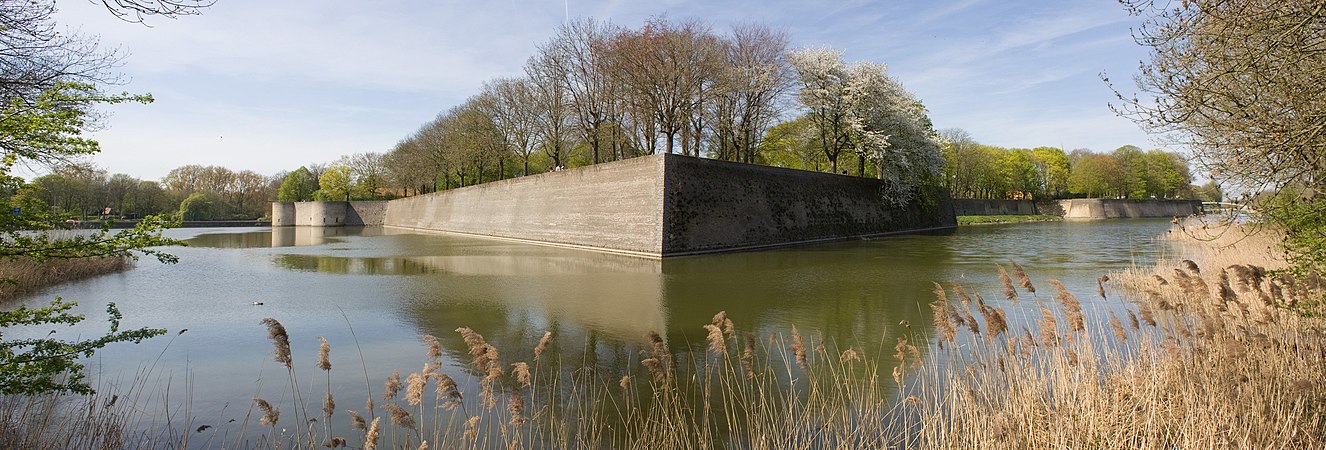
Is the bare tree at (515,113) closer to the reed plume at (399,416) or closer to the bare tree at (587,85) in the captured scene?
the bare tree at (587,85)

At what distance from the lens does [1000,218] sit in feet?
193

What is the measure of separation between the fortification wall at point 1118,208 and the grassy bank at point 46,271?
76.4 m

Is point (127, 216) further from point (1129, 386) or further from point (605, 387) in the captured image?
point (1129, 386)

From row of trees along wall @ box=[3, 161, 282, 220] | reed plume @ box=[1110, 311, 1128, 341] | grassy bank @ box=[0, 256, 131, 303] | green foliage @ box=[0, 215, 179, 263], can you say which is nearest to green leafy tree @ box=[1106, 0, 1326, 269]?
reed plume @ box=[1110, 311, 1128, 341]

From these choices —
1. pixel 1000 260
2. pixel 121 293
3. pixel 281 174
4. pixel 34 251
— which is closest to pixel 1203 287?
pixel 34 251


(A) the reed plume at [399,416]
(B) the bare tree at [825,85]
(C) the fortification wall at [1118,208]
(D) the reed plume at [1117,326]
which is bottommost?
(A) the reed plume at [399,416]

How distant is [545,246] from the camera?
27047 millimetres

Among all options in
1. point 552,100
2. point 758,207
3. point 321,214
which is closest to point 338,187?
point 321,214

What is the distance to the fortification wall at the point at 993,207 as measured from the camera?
60.2 m

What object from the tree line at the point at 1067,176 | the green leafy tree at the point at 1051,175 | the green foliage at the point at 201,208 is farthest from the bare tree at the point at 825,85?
the green foliage at the point at 201,208

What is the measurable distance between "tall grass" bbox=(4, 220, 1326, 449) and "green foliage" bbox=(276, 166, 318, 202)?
75682 millimetres

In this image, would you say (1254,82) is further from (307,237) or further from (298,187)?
(298,187)

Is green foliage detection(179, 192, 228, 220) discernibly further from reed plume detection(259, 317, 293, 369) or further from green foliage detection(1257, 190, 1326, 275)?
green foliage detection(1257, 190, 1326, 275)

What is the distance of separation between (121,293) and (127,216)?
5533 centimetres
